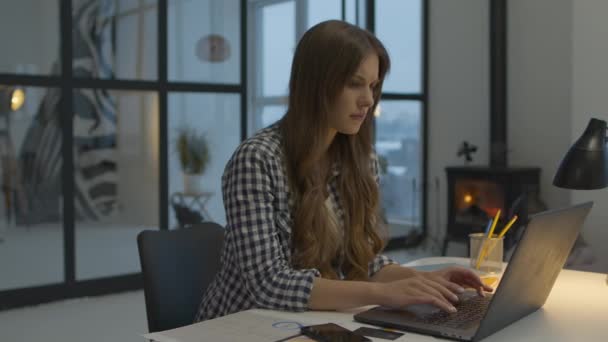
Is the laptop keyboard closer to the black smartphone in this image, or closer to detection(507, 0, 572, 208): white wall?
the black smartphone

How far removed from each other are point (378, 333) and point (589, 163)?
76 cm

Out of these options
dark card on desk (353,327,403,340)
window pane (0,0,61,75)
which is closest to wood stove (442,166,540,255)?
window pane (0,0,61,75)

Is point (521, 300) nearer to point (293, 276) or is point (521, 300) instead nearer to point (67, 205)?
point (293, 276)

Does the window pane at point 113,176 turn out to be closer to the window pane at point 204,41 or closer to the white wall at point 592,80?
the window pane at point 204,41

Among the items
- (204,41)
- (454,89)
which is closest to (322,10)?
(204,41)

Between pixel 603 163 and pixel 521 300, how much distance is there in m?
0.51

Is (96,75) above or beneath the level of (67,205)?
above

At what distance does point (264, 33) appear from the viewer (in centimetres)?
567

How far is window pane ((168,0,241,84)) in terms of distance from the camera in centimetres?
501

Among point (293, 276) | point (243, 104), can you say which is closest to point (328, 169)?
point (293, 276)

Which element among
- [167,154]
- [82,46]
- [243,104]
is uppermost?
[82,46]

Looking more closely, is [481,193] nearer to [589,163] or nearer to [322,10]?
[322,10]

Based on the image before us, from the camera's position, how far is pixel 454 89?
6.60m

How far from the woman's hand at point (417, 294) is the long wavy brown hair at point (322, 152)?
282mm
